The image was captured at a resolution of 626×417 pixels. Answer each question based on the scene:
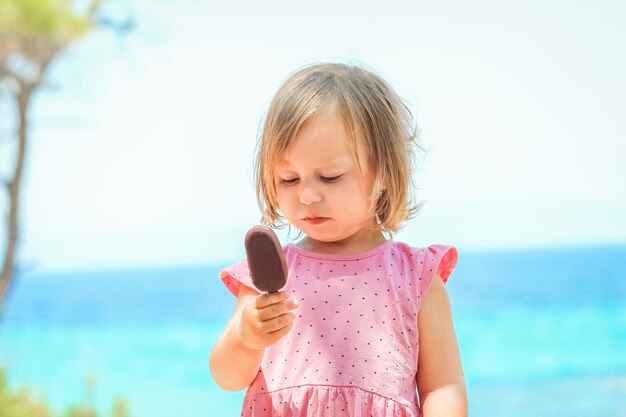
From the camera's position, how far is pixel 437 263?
1.17 meters

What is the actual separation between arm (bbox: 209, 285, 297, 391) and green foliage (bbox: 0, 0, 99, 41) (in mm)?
3646

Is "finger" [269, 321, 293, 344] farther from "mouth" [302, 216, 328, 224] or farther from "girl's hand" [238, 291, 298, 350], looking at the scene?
"mouth" [302, 216, 328, 224]

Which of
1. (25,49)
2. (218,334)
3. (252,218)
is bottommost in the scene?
(218,334)

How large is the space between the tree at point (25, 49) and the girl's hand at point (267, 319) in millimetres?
3747

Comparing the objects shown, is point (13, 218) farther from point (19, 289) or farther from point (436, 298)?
point (19, 289)

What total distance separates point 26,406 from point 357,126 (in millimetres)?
4692

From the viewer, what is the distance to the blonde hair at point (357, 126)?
1107 mm

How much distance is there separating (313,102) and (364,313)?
0.26 metres

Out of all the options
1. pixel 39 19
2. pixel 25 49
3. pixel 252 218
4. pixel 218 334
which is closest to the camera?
pixel 39 19

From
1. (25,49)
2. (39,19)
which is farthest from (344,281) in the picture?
(25,49)

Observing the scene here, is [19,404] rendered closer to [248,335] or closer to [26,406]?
[26,406]

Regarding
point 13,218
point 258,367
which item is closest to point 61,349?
point 13,218

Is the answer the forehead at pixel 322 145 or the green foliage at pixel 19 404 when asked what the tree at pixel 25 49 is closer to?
the green foliage at pixel 19 404

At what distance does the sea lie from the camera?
7.89m
